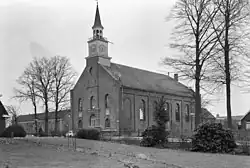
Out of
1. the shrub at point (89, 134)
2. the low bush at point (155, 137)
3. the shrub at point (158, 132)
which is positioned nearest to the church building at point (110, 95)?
the shrub at point (89, 134)

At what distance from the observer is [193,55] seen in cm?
3130

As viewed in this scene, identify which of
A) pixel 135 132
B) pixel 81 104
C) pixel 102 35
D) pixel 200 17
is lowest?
pixel 135 132

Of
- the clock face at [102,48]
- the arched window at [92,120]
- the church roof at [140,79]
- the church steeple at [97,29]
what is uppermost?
the church steeple at [97,29]

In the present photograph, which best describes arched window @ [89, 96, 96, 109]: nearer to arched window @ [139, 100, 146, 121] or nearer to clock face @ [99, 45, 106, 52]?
arched window @ [139, 100, 146, 121]

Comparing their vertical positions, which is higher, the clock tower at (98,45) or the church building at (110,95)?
the clock tower at (98,45)

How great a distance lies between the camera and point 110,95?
195 feet

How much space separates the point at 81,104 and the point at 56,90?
7.67 meters

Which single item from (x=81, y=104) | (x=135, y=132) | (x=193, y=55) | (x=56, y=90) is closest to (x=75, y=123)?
(x=81, y=104)

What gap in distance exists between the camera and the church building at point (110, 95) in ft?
192

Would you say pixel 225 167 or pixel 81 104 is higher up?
pixel 81 104

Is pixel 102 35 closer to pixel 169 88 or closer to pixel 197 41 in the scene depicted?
pixel 169 88

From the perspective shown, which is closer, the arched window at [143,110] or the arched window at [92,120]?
the arched window at [92,120]

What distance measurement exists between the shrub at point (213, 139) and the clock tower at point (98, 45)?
3845 centimetres

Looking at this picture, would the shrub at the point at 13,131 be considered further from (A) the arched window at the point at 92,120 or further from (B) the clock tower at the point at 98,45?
(B) the clock tower at the point at 98,45
